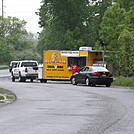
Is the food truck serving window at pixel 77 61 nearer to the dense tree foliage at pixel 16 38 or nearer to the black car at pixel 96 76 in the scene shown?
the black car at pixel 96 76

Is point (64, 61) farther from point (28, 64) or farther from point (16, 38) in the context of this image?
point (16, 38)

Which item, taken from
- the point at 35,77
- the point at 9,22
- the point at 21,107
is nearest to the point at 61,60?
the point at 35,77

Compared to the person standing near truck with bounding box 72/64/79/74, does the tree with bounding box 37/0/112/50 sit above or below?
above

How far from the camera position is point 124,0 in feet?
221

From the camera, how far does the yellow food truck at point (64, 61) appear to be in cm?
4291

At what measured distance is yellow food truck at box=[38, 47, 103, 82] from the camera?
42.9m

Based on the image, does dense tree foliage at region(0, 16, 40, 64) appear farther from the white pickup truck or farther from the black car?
the black car

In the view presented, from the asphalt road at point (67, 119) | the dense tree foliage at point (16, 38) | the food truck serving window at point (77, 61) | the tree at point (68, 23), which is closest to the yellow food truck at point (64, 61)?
the food truck serving window at point (77, 61)

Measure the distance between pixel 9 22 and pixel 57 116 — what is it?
129059mm

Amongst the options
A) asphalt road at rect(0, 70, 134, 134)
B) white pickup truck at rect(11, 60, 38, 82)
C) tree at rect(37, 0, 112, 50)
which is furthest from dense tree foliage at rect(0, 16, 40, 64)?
asphalt road at rect(0, 70, 134, 134)

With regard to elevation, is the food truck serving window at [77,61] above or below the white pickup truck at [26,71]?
above

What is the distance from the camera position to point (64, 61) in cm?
4319

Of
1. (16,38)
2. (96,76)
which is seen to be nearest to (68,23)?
(96,76)

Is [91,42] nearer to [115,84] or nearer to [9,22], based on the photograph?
[115,84]
